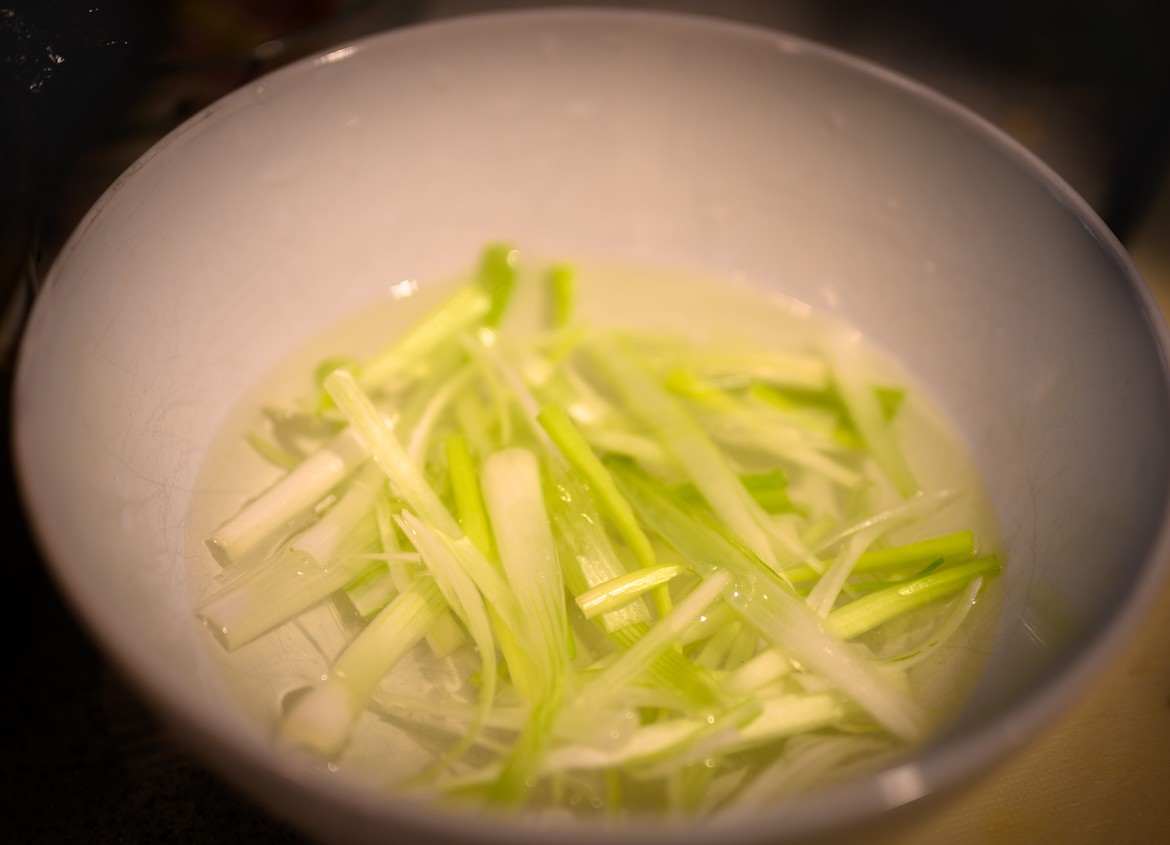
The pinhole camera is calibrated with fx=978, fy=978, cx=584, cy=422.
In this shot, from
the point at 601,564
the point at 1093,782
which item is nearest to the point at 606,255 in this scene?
the point at 601,564

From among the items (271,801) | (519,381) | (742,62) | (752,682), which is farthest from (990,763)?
(742,62)

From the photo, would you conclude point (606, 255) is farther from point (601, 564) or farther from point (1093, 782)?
point (1093, 782)

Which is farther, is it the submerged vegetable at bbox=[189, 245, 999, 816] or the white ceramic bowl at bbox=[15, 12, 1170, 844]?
the submerged vegetable at bbox=[189, 245, 999, 816]

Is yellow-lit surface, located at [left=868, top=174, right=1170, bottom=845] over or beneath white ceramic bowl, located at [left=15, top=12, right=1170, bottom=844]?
beneath

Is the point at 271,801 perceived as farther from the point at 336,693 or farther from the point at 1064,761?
the point at 1064,761

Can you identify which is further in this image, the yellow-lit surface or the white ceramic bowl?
the yellow-lit surface
